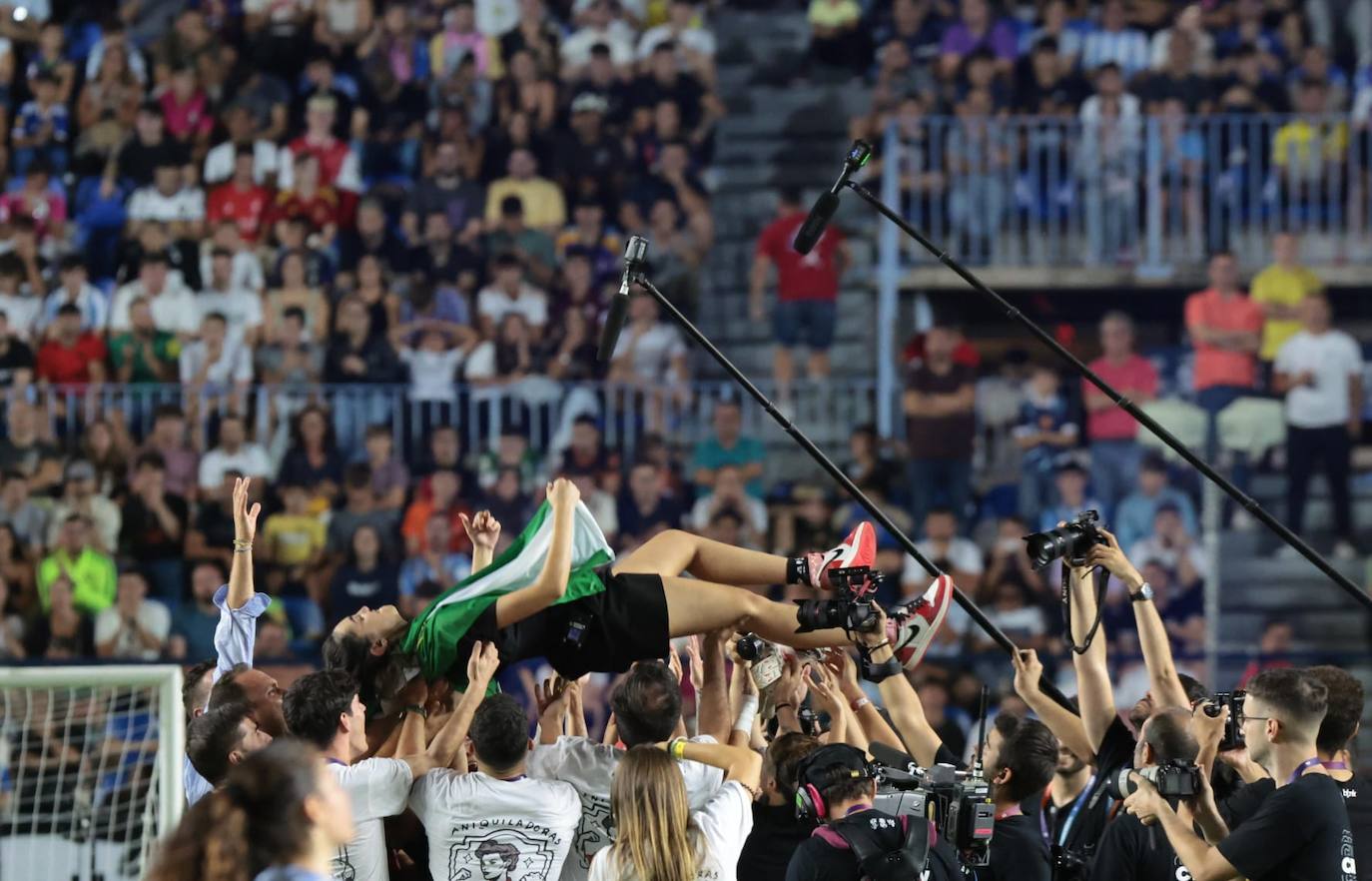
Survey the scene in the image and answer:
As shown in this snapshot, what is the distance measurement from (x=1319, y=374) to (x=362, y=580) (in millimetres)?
5790

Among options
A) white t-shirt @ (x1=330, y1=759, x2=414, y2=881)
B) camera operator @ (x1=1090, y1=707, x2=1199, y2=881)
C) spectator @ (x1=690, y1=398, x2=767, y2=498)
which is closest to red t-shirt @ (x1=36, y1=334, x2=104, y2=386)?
spectator @ (x1=690, y1=398, x2=767, y2=498)

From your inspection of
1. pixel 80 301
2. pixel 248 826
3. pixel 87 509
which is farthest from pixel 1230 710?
pixel 80 301

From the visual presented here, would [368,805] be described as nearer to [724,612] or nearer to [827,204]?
[724,612]

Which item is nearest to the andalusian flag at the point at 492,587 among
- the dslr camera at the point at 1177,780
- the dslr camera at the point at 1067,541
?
the dslr camera at the point at 1067,541

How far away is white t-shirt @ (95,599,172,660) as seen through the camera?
12.7 m

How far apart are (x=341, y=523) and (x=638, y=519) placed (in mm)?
1737

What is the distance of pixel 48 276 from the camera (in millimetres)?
14820

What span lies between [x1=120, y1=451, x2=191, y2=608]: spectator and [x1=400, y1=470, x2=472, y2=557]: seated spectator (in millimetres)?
1330

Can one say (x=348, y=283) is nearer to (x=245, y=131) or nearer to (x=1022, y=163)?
(x=245, y=131)

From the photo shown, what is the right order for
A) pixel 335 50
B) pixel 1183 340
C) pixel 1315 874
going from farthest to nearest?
pixel 335 50
pixel 1183 340
pixel 1315 874

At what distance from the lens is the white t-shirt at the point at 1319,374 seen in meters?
13.5

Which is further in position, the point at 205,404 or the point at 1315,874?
the point at 205,404

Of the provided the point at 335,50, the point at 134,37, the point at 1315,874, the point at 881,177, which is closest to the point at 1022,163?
the point at 881,177

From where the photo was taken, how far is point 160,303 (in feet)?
47.5
